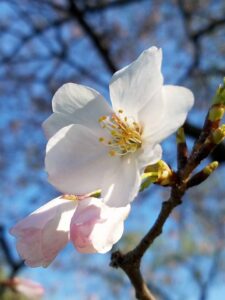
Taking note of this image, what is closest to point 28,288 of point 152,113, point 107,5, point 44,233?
point 44,233

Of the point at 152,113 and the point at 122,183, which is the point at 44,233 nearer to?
the point at 122,183

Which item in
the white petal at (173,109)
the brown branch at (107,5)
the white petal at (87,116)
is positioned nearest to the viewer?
the white petal at (173,109)

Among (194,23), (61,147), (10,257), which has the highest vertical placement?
(61,147)

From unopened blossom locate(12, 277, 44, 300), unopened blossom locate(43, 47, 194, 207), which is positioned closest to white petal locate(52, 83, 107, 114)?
unopened blossom locate(43, 47, 194, 207)

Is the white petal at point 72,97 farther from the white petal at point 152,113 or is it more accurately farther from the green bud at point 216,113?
the green bud at point 216,113

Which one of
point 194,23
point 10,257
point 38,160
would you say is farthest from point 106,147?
point 38,160

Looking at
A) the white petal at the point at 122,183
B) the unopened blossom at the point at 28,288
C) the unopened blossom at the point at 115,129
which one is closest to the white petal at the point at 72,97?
the unopened blossom at the point at 115,129

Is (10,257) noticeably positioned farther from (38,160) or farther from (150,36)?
(150,36)

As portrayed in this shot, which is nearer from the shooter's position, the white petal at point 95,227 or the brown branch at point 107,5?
the white petal at point 95,227
